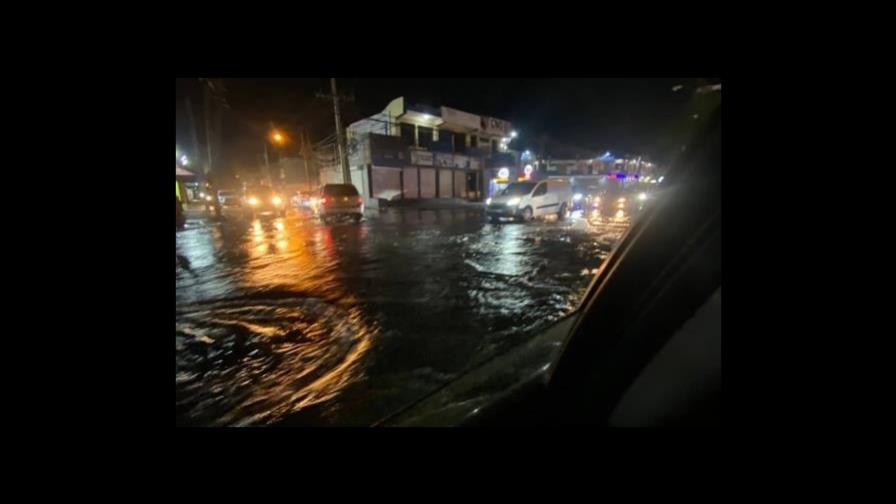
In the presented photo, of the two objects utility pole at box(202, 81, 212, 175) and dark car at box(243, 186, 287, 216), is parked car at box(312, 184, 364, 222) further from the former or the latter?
utility pole at box(202, 81, 212, 175)

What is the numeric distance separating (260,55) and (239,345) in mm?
3172

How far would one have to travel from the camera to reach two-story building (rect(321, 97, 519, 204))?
84.9 ft

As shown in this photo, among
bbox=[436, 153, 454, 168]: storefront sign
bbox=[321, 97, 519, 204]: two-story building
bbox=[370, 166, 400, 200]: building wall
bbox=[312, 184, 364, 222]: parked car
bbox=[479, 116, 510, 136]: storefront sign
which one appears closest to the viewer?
bbox=[312, 184, 364, 222]: parked car

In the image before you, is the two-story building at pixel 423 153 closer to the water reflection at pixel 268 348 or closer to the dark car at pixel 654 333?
the water reflection at pixel 268 348

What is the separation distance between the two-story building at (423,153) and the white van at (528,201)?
13.1 meters

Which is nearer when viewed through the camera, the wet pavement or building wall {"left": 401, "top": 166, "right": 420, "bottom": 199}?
the wet pavement

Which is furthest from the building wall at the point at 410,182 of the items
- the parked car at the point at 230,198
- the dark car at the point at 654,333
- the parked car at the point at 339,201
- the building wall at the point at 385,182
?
the dark car at the point at 654,333

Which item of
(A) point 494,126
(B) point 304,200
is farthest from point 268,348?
(A) point 494,126

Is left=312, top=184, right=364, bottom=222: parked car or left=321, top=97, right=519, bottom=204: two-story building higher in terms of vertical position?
left=321, top=97, right=519, bottom=204: two-story building

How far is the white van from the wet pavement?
4758mm

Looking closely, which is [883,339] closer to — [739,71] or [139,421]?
[739,71]

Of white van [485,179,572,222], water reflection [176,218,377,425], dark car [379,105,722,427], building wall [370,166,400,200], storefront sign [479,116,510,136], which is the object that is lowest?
water reflection [176,218,377,425]

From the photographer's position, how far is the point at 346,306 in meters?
4.51

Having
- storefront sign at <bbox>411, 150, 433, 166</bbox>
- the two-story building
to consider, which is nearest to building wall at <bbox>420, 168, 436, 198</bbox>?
the two-story building
